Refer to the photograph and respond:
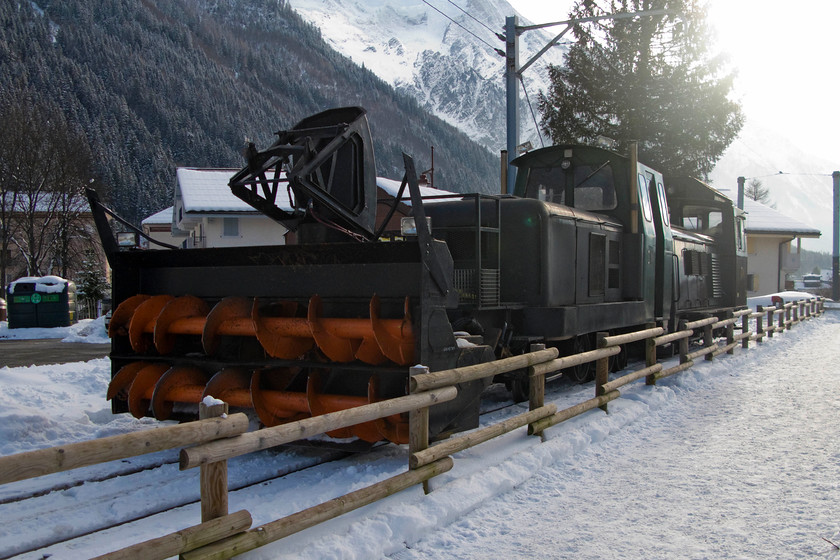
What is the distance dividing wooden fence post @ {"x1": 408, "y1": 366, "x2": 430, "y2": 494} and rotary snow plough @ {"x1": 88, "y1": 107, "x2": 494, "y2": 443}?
0.99ft

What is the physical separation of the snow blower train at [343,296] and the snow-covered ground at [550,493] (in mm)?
579

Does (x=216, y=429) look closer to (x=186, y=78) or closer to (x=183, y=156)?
(x=183, y=156)

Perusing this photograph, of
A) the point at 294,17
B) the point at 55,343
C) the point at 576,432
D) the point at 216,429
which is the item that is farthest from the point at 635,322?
the point at 294,17

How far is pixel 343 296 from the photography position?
5.52 m

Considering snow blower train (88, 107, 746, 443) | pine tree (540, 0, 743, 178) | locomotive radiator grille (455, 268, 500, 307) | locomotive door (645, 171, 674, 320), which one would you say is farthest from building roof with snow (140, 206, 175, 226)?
locomotive radiator grille (455, 268, 500, 307)

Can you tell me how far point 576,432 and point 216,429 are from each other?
13.0ft

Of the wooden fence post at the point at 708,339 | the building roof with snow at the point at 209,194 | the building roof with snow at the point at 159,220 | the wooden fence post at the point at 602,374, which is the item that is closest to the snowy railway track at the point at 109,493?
the wooden fence post at the point at 602,374

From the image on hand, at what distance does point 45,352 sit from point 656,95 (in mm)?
22322

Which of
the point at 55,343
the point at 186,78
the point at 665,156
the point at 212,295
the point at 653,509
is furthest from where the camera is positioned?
the point at 186,78

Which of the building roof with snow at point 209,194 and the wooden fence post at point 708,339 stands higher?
the building roof with snow at point 209,194

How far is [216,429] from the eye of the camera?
338 cm

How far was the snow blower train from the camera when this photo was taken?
17.3 ft

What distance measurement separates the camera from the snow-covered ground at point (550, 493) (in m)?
4.00

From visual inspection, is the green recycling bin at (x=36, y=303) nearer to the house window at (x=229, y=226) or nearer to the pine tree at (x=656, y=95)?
the house window at (x=229, y=226)
